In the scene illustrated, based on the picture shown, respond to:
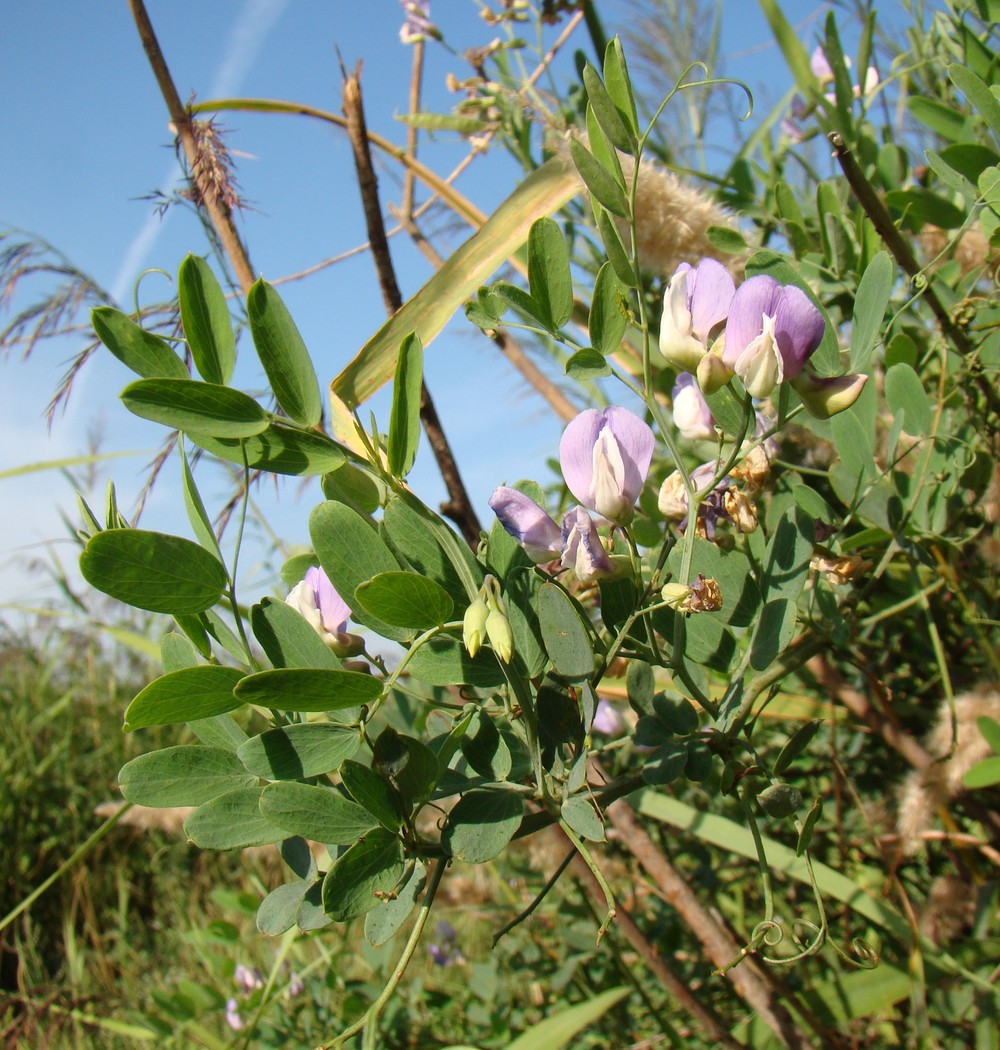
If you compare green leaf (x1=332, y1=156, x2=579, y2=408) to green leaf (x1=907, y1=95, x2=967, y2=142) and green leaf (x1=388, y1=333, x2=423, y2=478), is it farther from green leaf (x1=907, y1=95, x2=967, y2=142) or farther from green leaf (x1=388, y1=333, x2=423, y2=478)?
green leaf (x1=907, y1=95, x2=967, y2=142)

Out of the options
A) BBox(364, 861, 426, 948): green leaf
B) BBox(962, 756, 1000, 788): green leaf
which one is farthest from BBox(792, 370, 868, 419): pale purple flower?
BBox(962, 756, 1000, 788): green leaf

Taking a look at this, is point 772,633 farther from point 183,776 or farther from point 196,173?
point 196,173

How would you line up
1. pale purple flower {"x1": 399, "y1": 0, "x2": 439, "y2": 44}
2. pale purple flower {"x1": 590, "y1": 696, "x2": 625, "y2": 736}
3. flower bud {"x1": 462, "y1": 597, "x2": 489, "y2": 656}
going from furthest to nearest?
pale purple flower {"x1": 399, "y1": 0, "x2": 439, "y2": 44} → pale purple flower {"x1": 590, "y1": 696, "x2": 625, "y2": 736} → flower bud {"x1": 462, "y1": 597, "x2": 489, "y2": 656}

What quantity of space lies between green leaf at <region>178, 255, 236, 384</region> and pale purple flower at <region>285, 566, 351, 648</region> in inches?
3.5

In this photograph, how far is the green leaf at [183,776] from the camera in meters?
0.31

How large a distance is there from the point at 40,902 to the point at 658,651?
3.08 m

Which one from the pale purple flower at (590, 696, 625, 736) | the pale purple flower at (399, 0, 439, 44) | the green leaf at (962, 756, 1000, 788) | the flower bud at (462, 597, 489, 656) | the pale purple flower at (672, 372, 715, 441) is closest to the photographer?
the flower bud at (462, 597, 489, 656)

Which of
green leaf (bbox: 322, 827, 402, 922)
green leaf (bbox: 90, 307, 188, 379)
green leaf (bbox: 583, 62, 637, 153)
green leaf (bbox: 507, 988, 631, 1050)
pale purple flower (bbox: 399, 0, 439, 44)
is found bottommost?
green leaf (bbox: 507, 988, 631, 1050)

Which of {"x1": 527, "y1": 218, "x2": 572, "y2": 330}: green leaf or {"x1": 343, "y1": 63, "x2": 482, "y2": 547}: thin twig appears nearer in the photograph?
{"x1": 527, "y1": 218, "x2": 572, "y2": 330}: green leaf

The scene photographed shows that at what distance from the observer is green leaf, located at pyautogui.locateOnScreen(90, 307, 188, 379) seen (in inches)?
12.2

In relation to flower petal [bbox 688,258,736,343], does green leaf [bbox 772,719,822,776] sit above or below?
below

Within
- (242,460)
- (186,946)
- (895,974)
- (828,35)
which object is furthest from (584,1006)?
(186,946)

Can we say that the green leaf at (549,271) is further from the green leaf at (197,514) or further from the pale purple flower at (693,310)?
the green leaf at (197,514)

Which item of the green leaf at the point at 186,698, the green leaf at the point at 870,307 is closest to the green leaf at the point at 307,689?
the green leaf at the point at 186,698
